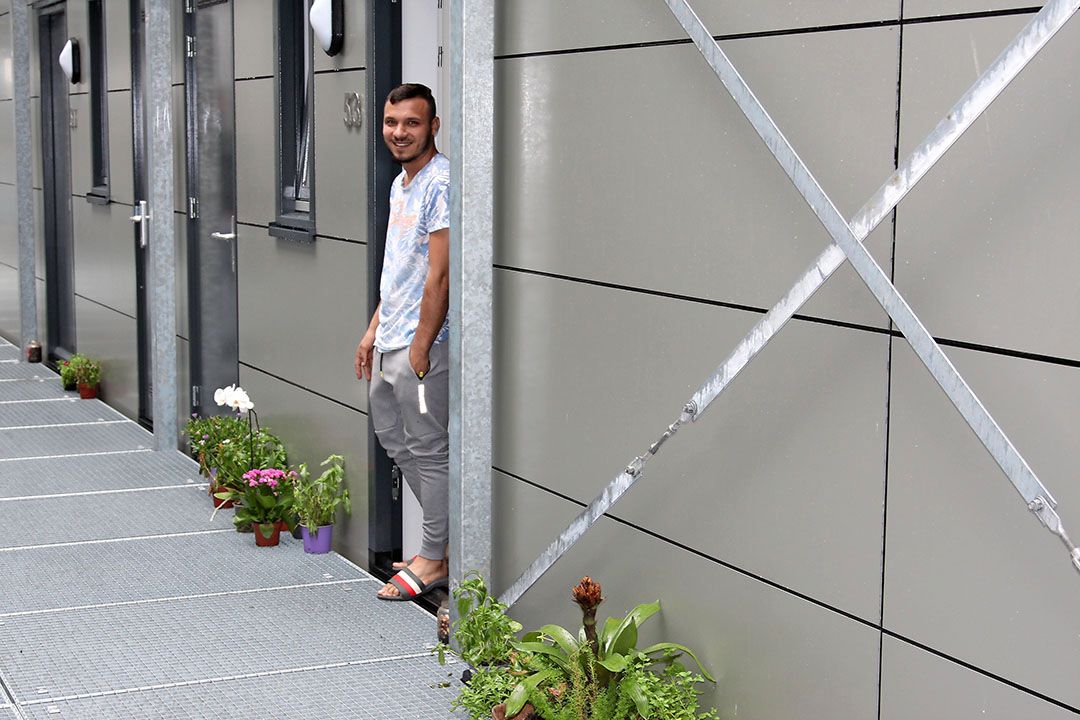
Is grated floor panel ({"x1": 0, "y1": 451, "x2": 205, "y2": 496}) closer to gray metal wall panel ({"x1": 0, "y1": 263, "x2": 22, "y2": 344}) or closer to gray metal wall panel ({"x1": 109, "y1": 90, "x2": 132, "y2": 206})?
gray metal wall panel ({"x1": 109, "y1": 90, "x2": 132, "y2": 206})

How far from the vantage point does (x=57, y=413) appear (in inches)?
332

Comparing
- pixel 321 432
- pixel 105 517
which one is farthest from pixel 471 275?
pixel 105 517

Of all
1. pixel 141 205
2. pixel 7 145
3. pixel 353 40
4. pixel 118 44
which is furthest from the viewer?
pixel 7 145

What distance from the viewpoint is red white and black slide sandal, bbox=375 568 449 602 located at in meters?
4.98

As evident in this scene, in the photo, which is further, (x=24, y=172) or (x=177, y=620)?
(x=24, y=172)

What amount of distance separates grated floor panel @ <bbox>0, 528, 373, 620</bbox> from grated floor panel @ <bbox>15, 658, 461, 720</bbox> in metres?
0.92

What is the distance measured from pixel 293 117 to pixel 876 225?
372cm

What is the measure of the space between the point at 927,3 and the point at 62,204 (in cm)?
847

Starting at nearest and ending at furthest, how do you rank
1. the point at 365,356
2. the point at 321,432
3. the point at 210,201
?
the point at 365,356, the point at 321,432, the point at 210,201

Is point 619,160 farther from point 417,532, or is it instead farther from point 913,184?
point 417,532

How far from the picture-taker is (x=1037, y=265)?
8.39 feet

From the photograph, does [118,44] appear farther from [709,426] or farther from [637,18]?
[709,426]

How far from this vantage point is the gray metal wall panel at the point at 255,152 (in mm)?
6137

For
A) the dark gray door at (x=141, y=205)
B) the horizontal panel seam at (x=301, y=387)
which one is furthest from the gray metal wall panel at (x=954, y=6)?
the dark gray door at (x=141, y=205)
